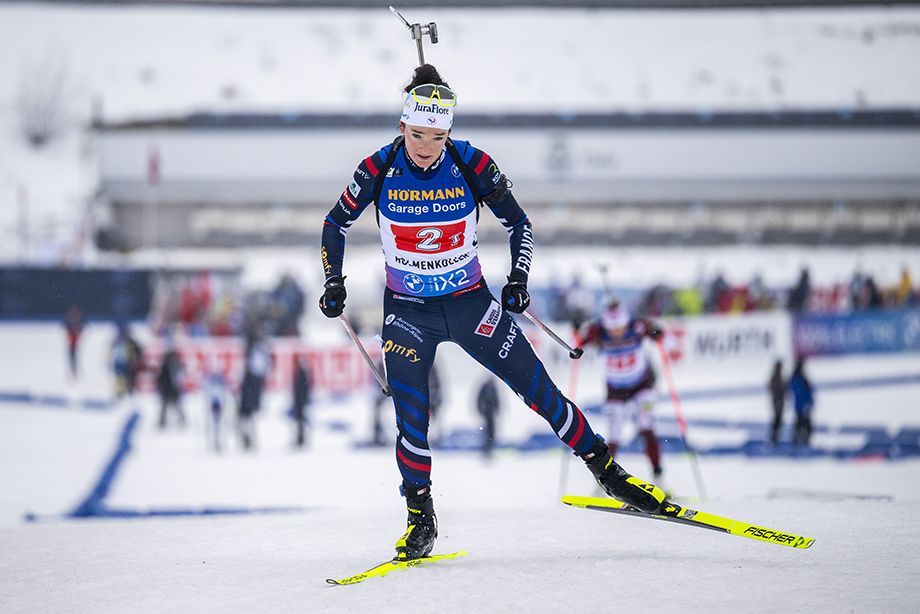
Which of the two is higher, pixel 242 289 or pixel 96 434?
pixel 242 289

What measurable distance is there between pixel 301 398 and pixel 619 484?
1171cm

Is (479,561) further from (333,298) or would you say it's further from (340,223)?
Answer: (340,223)

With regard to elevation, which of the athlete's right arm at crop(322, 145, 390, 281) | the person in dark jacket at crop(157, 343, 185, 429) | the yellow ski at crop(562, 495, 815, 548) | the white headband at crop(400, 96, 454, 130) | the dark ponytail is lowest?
the person in dark jacket at crop(157, 343, 185, 429)

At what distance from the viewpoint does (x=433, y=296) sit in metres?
5.22

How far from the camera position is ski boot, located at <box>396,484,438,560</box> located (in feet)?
17.0

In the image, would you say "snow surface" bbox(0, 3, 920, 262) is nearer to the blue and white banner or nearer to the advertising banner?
the blue and white banner

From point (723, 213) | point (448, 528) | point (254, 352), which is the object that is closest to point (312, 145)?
point (723, 213)

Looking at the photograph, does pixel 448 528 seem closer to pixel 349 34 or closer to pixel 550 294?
pixel 550 294

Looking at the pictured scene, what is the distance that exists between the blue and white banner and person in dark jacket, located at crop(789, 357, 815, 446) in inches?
288

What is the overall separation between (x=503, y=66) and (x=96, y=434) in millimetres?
29362

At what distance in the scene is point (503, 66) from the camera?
141 feet

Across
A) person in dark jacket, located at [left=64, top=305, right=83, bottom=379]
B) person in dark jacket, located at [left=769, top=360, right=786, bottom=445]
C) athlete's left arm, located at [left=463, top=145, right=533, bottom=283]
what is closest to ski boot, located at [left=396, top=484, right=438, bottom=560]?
athlete's left arm, located at [left=463, top=145, right=533, bottom=283]

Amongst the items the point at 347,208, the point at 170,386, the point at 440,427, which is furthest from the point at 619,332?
the point at 170,386

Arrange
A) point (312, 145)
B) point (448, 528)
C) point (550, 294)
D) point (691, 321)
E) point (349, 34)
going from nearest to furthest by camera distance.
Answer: point (448, 528) < point (691, 321) < point (550, 294) < point (312, 145) < point (349, 34)
